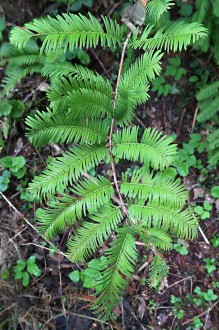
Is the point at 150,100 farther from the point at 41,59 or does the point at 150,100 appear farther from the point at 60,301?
the point at 60,301

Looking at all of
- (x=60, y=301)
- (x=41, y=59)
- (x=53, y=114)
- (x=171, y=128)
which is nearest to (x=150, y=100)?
(x=171, y=128)

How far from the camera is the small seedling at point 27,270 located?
2791mm

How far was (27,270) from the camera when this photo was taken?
2.81 m

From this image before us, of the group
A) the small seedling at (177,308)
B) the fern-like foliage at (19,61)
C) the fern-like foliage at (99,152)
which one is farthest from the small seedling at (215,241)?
the fern-like foliage at (19,61)

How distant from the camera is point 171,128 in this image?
10.2 feet

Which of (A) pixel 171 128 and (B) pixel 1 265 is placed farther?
(A) pixel 171 128

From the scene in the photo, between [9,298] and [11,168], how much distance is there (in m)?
1.01

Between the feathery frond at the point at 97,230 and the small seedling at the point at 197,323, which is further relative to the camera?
the small seedling at the point at 197,323

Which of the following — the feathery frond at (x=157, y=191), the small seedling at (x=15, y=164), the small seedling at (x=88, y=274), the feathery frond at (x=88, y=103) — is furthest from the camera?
the small seedling at (x=15, y=164)

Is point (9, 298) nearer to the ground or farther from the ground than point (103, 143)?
nearer to the ground

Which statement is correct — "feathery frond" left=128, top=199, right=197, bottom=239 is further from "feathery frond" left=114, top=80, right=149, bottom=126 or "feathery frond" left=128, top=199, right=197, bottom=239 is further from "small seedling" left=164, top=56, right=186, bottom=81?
"small seedling" left=164, top=56, right=186, bottom=81

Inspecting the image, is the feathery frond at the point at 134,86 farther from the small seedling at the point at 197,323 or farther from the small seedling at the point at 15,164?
the small seedling at the point at 197,323

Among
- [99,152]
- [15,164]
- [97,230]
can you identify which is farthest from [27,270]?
[99,152]

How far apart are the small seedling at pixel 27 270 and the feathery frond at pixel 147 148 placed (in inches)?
56.1
